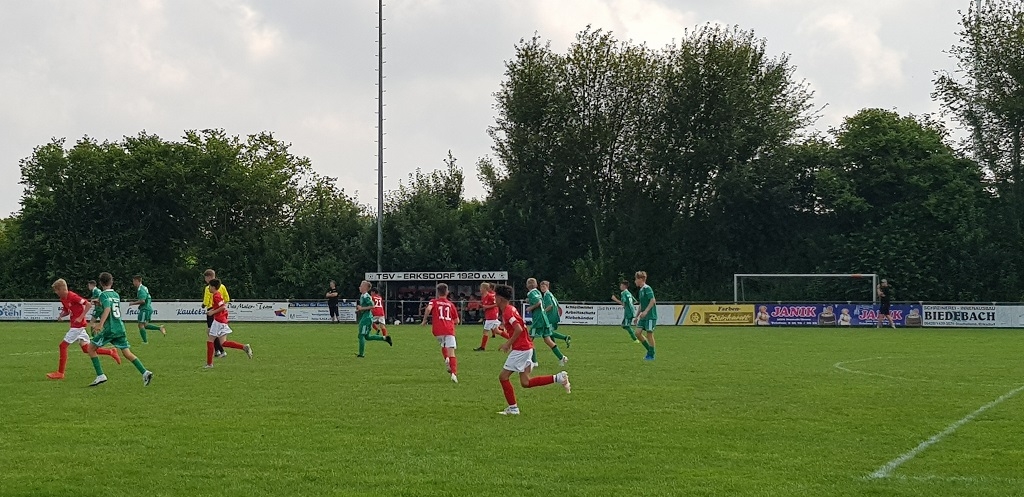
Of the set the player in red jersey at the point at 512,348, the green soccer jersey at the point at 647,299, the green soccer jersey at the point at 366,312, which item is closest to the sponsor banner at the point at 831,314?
the green soccer jersey at the point at 647,299

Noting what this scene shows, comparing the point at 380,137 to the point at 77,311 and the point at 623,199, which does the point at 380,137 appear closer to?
the point at 623,199

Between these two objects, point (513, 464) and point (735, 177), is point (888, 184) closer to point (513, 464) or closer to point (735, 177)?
point (735, 177)

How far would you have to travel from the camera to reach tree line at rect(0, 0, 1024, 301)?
53000 millimetres

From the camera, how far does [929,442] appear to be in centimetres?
1106

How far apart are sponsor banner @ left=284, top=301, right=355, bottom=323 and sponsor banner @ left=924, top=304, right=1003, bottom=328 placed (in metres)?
24.8

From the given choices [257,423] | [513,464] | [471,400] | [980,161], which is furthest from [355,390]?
[980,161]

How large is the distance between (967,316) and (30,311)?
41.7 m

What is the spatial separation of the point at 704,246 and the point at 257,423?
154ft

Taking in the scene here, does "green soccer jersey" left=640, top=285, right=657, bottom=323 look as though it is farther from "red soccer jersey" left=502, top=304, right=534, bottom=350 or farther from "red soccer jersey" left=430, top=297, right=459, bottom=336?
"red soccer jersey" left=502, top=304, right=534, bottom=350

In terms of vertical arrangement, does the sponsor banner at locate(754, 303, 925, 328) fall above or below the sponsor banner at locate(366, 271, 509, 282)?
below

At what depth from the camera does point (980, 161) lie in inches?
2136

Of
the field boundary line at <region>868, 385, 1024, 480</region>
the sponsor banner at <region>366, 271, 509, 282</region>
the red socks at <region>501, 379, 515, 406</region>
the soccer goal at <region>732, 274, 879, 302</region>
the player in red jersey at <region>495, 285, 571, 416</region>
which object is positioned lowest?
the field boundary line at <region>868, 385, 1024, 480</region>

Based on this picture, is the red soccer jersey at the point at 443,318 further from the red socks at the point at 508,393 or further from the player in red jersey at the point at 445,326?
the red socks at the point at 508,393

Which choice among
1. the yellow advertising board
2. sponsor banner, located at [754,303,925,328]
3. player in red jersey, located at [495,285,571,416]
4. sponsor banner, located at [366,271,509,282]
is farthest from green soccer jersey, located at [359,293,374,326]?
sponsor banner, located at [754,303,925,328]
